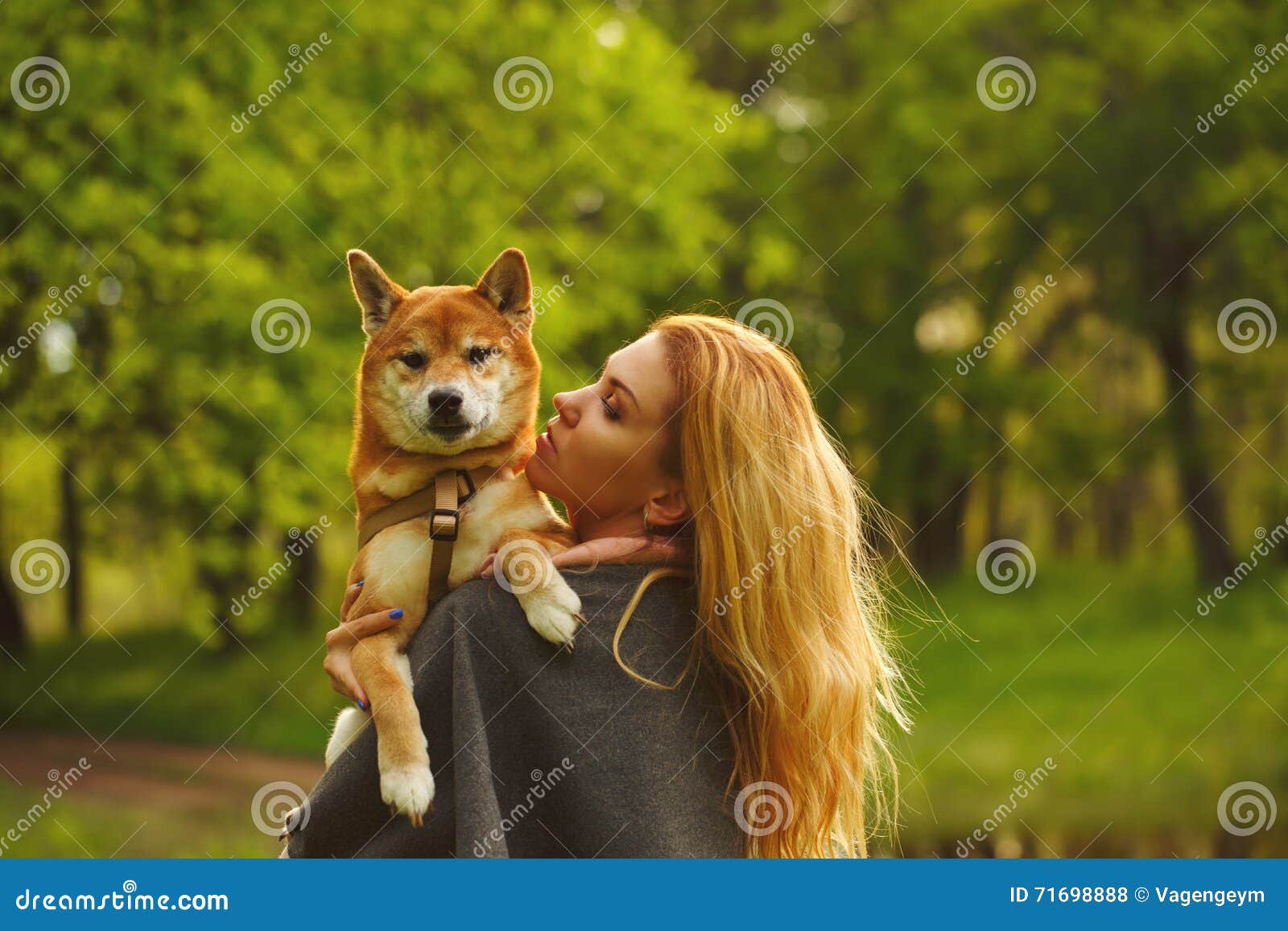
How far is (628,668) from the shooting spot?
9.02 feet

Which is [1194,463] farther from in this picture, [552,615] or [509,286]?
[552,615]

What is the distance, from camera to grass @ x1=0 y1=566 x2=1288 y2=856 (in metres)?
11.7

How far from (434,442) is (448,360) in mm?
292

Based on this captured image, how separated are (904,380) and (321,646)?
915 cm

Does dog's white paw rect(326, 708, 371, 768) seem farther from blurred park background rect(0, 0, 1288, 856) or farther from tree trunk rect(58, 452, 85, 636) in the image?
tree trunk rect(58, 452, 85, 636)

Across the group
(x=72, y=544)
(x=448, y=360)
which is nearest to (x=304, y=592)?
(x=72, y=544)

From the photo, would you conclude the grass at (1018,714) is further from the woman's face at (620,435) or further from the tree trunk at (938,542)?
Answer: the woman's face at (620,435)

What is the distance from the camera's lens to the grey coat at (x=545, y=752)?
2.66 metres

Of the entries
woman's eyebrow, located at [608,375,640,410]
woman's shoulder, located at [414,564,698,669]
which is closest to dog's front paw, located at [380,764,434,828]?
woman's shoulder, located at [414,564,698,669]

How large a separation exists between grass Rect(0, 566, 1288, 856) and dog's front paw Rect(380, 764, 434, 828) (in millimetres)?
7153

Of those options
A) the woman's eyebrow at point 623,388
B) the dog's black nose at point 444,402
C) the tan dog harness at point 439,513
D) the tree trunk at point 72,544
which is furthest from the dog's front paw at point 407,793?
the tree trunk at point 72,544

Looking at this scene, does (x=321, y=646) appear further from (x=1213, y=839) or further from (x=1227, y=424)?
(x=1227, y=424)

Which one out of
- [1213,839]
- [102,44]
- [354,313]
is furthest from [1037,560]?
[102,44]

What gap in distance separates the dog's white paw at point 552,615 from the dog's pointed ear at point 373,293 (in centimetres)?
157
